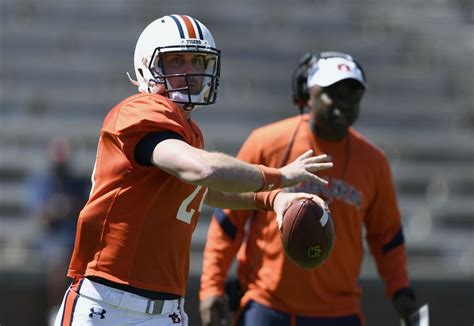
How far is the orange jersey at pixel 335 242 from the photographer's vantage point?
509 cm

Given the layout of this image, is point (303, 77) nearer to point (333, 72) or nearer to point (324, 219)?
point (333, 72)

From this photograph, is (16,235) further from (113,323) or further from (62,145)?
(113,323)

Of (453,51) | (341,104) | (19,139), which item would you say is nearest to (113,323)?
(341,104)

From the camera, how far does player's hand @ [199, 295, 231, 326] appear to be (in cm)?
514

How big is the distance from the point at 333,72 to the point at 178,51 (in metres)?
1.48

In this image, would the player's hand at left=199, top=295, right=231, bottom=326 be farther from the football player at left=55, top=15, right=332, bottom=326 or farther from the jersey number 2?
the jersey number 2

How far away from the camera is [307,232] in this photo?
3869 mm

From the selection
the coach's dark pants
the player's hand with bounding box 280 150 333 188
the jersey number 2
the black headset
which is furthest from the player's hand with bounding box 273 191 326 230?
the black headset

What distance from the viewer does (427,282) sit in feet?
28.9

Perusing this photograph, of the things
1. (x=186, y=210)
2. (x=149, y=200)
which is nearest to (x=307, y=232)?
(x=186, y=210)

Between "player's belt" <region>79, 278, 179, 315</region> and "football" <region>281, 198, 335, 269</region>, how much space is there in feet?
1.77

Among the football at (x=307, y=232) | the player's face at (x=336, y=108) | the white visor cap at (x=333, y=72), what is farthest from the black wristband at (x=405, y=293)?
the football at (x=307, y=232)

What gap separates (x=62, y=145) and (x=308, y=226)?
18.2 feet

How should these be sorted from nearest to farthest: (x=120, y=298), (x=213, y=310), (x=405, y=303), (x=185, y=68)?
(x=120, y=298) < (x=185, y=68) < (x=213, y=310) < (x=405, y=303)
